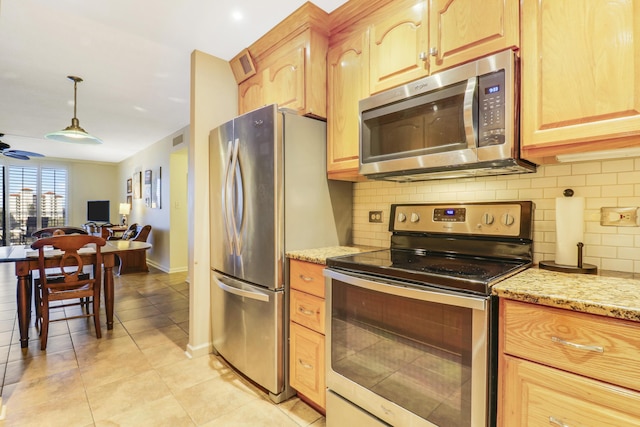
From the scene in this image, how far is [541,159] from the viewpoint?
135 centimetres

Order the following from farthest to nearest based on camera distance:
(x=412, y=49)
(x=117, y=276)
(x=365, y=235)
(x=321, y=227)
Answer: (x=117, y=276) < (x=365, y=235) < (x=321, y=227) < (x=412, y=49)

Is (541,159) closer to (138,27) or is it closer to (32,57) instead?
(138,27)

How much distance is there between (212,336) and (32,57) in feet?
9.22

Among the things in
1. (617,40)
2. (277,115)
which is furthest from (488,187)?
(277,115)

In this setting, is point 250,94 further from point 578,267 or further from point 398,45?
point 578,267

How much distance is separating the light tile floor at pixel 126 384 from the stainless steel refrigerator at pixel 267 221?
173mm

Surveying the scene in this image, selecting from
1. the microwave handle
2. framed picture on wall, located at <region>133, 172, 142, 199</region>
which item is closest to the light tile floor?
the microwave handle

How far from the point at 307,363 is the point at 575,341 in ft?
4.15

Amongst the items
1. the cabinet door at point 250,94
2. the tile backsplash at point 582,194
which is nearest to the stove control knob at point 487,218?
the tile backsplash at point 582,194

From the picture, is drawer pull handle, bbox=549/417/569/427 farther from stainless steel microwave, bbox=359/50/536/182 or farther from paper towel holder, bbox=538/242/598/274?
stainless steel microwave, bbox=359/50/536/182

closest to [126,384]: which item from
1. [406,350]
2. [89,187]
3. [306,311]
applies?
[306,311]

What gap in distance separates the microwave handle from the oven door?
2.20ft

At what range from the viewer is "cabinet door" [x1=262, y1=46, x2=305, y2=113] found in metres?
2.03

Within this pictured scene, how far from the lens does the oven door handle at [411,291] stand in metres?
1.08
